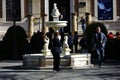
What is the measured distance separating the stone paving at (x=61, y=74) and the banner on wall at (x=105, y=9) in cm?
1645

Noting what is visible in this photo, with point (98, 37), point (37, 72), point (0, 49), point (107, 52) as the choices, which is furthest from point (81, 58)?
point (0, 49)

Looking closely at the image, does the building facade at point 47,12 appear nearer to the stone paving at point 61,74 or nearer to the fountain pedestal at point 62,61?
the fountain pedestal at point 62,61

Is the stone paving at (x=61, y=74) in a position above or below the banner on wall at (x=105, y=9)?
below

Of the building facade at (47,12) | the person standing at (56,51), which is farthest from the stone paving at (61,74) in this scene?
the building facade at (47,12)

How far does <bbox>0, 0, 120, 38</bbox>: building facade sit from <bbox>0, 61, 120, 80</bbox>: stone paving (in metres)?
15.5

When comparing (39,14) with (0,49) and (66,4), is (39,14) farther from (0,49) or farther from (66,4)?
(0,49)

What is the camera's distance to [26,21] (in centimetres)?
4053

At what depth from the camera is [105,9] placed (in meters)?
40.7

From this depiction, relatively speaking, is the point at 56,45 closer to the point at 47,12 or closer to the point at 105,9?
the point at 47,12

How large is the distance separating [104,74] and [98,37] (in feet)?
13.1

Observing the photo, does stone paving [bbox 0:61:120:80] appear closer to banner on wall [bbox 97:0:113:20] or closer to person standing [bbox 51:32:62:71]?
person standing [bbox 51:32:62:71]

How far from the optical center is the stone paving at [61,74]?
19.9m

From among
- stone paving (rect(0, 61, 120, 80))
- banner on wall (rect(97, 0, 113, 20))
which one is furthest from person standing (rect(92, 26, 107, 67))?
banner on wall (rect(97, 0, 113, 20))

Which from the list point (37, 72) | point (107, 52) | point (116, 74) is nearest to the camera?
point (116, 74)
